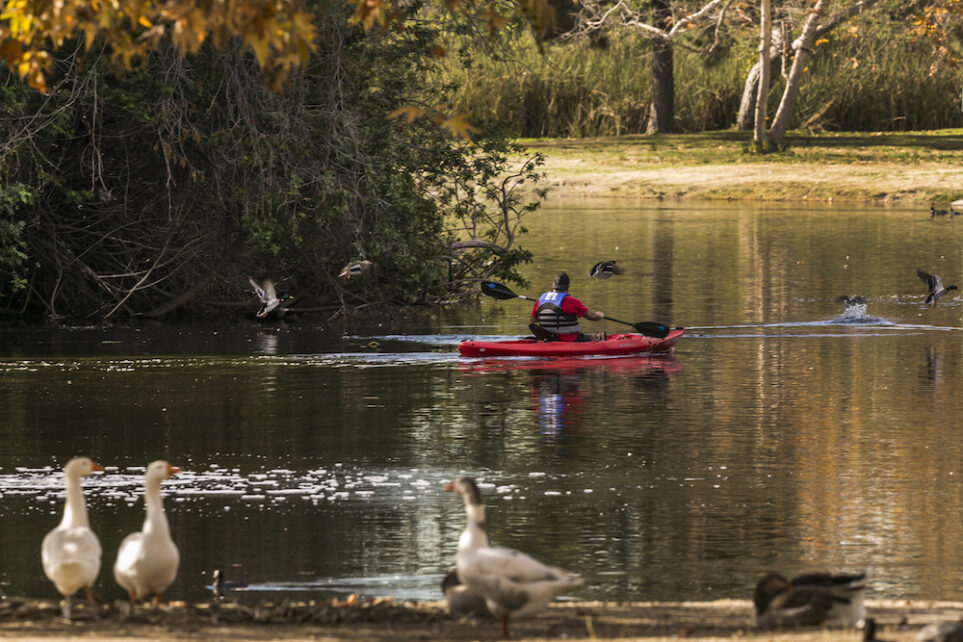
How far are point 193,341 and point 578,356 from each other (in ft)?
16.7

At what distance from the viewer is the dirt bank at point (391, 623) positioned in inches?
338

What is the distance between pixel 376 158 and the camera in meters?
24.4

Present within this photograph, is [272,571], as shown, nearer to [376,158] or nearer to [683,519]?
[683,519]

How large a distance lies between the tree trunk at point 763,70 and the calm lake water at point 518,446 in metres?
24.6

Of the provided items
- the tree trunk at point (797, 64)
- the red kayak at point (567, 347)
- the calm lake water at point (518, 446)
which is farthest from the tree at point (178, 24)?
the tree trunk at point (797, 64)

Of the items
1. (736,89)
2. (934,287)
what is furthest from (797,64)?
(934,287)

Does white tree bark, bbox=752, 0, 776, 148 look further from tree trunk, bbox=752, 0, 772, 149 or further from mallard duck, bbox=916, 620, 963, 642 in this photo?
mallard duck, bbox=916, 620, 963, 642

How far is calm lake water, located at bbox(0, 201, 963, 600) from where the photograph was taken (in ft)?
37.0

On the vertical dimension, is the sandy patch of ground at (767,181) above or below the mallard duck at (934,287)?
above

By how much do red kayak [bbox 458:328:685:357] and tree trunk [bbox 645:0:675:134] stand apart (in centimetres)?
3914

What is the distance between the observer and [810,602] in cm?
872

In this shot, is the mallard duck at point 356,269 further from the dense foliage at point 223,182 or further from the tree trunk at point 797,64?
the tree trunk at point 797,64

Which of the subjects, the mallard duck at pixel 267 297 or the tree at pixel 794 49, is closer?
the mallard duck at pixel 267 297

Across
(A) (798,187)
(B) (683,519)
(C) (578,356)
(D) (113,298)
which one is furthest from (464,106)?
(B) (683,519)
